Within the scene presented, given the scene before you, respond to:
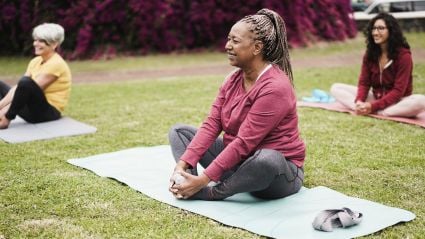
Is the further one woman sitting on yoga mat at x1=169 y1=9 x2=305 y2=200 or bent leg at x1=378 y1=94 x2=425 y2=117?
bent leg at x1=378 y1=94 x2=425 y2=117

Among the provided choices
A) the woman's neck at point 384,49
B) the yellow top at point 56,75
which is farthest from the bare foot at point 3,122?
the woman's neck at point 384,49

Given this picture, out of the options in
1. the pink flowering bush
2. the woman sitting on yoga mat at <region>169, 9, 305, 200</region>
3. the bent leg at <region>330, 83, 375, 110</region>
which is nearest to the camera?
the woman sitting on yoga mat at <region>169, 9, 305, 200</region>

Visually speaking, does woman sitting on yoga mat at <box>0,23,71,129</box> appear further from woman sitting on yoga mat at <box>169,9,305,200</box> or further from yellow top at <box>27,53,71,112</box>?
woman sitting on yoga mat at <box>169,9,305,200</box>

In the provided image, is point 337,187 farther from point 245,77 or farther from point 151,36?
point 151,36

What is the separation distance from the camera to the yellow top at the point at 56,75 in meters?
6.13

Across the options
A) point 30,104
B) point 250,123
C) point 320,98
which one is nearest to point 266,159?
point 250,123

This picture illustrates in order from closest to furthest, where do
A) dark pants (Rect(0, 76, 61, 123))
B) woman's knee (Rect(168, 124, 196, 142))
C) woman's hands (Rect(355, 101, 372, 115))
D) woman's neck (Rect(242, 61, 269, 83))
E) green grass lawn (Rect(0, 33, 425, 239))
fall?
green grass lawn (Rect(0, 33, 425, 239))
woman's neck (Rect(242, 61, 269, 83))
woman's knee (Rect(168, 124, 196, 142))
dark pants (Rect(0, 76, 61, 123))
woman's hands (Rect(355, 101, 372, 115))

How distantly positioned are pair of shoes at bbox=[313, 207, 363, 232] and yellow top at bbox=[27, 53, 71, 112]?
12.3 ft

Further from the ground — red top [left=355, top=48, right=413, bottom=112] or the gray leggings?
the gray leggings

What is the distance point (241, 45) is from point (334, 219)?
46.0 inches

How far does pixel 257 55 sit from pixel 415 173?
161 centimetres

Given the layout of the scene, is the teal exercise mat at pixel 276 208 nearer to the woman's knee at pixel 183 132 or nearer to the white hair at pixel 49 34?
the woman's knee at pixel 183 132

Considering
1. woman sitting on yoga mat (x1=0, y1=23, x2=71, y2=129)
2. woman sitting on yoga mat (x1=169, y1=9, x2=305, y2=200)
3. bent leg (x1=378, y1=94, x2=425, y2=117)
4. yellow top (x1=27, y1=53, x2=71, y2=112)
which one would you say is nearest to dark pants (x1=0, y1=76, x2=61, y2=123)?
woman sitting on yoga mat (x1=0, y1=23, x2=71, y2=129)

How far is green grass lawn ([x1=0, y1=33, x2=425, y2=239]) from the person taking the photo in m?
3.33
